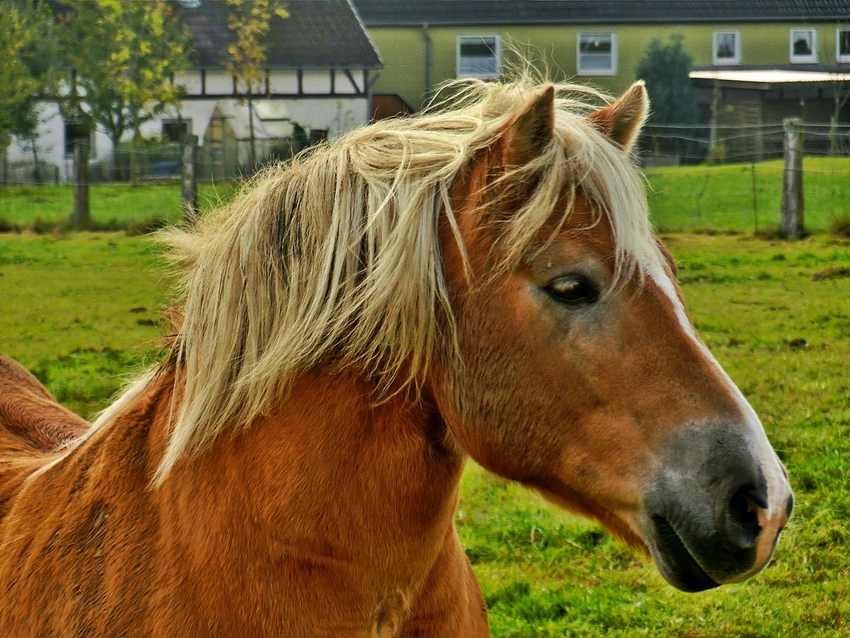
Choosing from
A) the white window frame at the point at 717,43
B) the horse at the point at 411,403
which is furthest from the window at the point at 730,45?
the horse at the point at 411,403

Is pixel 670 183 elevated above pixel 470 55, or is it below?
below

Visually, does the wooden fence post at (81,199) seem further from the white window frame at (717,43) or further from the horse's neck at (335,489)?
the white window frame at (717,43)

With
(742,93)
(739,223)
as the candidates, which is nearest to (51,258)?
(739,223)

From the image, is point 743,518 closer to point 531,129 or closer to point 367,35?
point 531,129

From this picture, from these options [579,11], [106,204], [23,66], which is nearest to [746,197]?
[106,204]

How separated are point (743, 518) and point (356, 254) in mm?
839

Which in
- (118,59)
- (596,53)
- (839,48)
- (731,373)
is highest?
(596,53)

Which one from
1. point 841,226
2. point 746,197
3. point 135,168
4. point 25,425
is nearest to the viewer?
point 25,425

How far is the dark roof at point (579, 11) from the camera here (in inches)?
1267

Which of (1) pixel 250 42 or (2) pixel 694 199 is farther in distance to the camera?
(1) pixel 250 42

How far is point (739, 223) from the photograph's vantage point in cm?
1409

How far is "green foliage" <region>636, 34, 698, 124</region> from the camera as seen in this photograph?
29375 mm

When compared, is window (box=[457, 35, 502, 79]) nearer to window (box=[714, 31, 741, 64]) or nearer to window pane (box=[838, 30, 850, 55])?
window (box=[714, 31, 741, 64])

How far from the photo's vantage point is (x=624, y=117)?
7.55 ft
